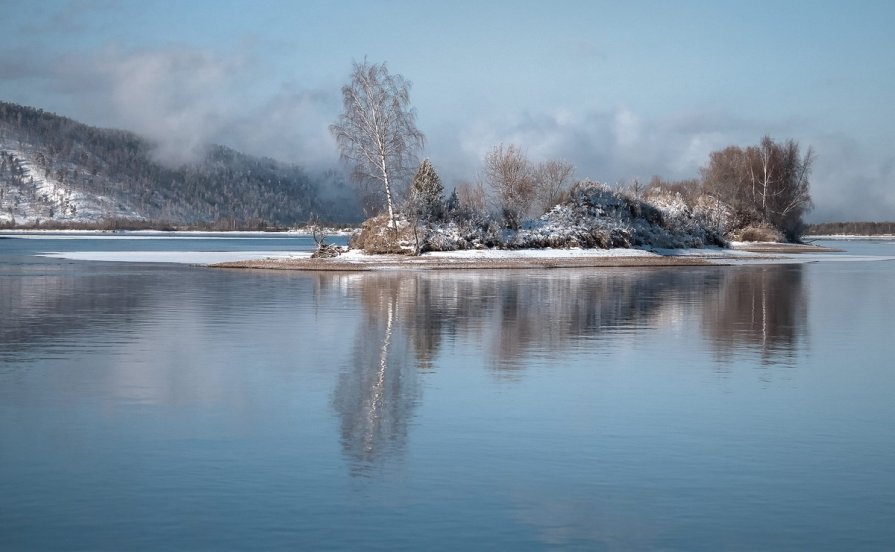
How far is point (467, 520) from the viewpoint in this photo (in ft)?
23.5

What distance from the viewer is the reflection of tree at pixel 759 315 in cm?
1761

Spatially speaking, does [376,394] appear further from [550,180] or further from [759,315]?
[550,180]

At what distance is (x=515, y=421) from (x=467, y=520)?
11.4ft

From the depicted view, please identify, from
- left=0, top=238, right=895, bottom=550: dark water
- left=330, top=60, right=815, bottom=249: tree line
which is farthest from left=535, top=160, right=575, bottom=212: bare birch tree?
left=0, top=238, right=895, bottom=550: dark water

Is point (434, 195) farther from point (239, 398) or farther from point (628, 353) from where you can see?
point (239, 398)

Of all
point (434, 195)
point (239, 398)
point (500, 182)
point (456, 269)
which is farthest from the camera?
point (500, 182)

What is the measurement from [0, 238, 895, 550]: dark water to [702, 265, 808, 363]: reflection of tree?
0.57 ft

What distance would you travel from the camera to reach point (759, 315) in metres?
22.8

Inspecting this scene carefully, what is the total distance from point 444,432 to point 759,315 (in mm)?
14844

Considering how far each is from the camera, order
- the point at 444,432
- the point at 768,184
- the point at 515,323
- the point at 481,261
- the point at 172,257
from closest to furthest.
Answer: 1. the point at 444,432
2. the point at 515,323
3. the point at 481,261
4. the point at 172,257
5. the point at 768,184

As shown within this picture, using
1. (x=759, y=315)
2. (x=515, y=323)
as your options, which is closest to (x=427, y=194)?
(x=759, y=315)

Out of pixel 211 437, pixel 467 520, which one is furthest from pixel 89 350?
pixel 467 520

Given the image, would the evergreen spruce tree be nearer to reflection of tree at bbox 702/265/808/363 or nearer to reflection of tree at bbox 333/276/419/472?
reflection of tree at bbox 702/265/808/363

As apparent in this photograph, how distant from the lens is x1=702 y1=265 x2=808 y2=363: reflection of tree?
17.6 m
